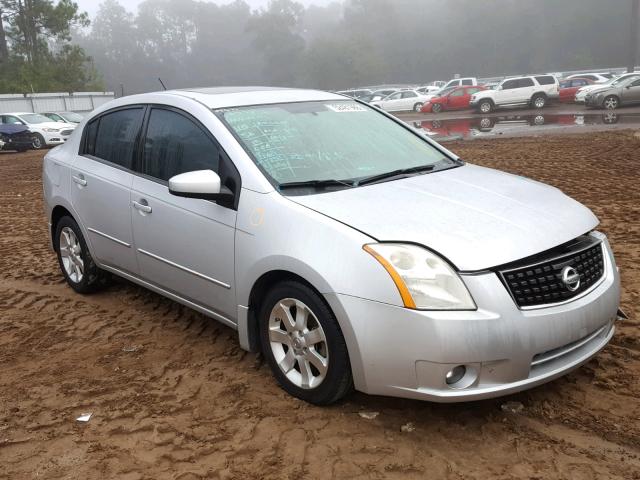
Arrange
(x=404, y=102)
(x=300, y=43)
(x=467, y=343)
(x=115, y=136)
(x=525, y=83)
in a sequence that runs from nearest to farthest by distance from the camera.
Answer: (x=467, y=343), (x=115, y=136), (x=525, y=83), (x=404, y=102), (x=300, y=43)

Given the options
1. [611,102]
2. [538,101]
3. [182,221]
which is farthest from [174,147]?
[538,101]

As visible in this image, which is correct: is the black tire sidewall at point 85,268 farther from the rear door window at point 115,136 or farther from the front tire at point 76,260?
the rear door window at point 115,136

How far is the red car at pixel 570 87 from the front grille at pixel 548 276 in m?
29.2

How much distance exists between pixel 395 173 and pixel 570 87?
29925 millimetres

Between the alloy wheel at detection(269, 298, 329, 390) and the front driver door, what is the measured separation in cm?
38

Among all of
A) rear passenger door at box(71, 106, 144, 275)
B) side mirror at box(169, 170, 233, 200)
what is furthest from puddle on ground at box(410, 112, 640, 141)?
side mirror at box(169, 170, 233, 200)

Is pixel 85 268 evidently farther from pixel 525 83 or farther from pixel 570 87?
pixel 570 87

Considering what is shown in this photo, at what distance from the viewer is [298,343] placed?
10.6ft

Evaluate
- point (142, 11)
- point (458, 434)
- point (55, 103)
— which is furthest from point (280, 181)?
point (142, 11)

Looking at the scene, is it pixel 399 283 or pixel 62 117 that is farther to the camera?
pixel 62 117

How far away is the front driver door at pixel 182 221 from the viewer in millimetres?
3609

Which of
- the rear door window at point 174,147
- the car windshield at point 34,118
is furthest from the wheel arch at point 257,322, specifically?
the car windshield at point 34,118

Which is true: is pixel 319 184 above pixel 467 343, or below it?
above

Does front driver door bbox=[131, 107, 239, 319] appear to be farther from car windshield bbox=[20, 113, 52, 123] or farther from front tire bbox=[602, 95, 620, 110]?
front tire bbox=[602, 95, 620, 110]
